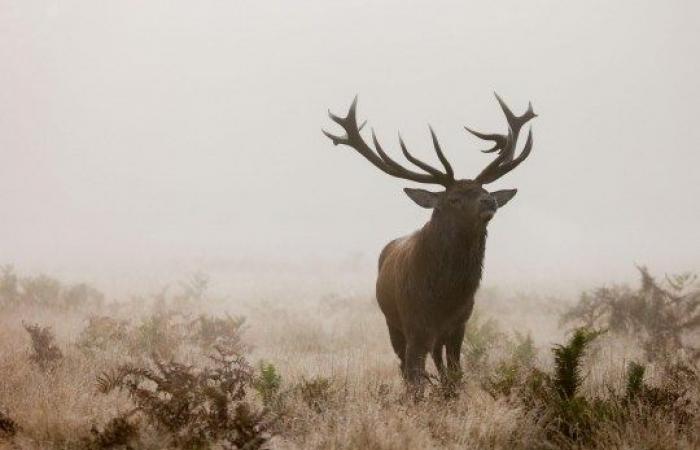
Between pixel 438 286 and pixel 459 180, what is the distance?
3.19 ft

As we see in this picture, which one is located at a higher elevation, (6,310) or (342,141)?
(342,141)

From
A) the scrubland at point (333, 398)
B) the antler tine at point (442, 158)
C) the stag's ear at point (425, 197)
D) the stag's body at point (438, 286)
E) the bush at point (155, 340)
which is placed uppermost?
the antler tine at point (442, 158)

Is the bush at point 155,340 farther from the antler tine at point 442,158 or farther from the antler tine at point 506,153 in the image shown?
the antler tine at point 506,153

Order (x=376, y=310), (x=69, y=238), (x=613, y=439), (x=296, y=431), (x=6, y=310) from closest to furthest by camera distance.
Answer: (x=613, y=439) < (x=296, y=431) < (x=6, y=310) < (x=376, y=310) < (x=69, y=238)

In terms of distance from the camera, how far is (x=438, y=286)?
4.76 metres

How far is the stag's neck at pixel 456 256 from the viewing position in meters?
4.70

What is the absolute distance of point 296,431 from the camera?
373 centimetres

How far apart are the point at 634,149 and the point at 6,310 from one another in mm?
158531

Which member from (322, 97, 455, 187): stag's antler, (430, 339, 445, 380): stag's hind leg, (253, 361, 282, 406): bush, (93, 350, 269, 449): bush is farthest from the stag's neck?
(93, 350, 269, 449): bush

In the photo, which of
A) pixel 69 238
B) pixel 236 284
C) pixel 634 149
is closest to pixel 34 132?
pixel 69 238

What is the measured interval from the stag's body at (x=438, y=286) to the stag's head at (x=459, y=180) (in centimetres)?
15

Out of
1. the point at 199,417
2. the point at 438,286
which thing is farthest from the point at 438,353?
the point at 199,417

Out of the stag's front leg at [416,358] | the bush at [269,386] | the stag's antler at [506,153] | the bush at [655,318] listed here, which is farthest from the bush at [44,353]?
the bush at [655,318]

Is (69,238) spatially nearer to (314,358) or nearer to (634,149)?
(314,358)
